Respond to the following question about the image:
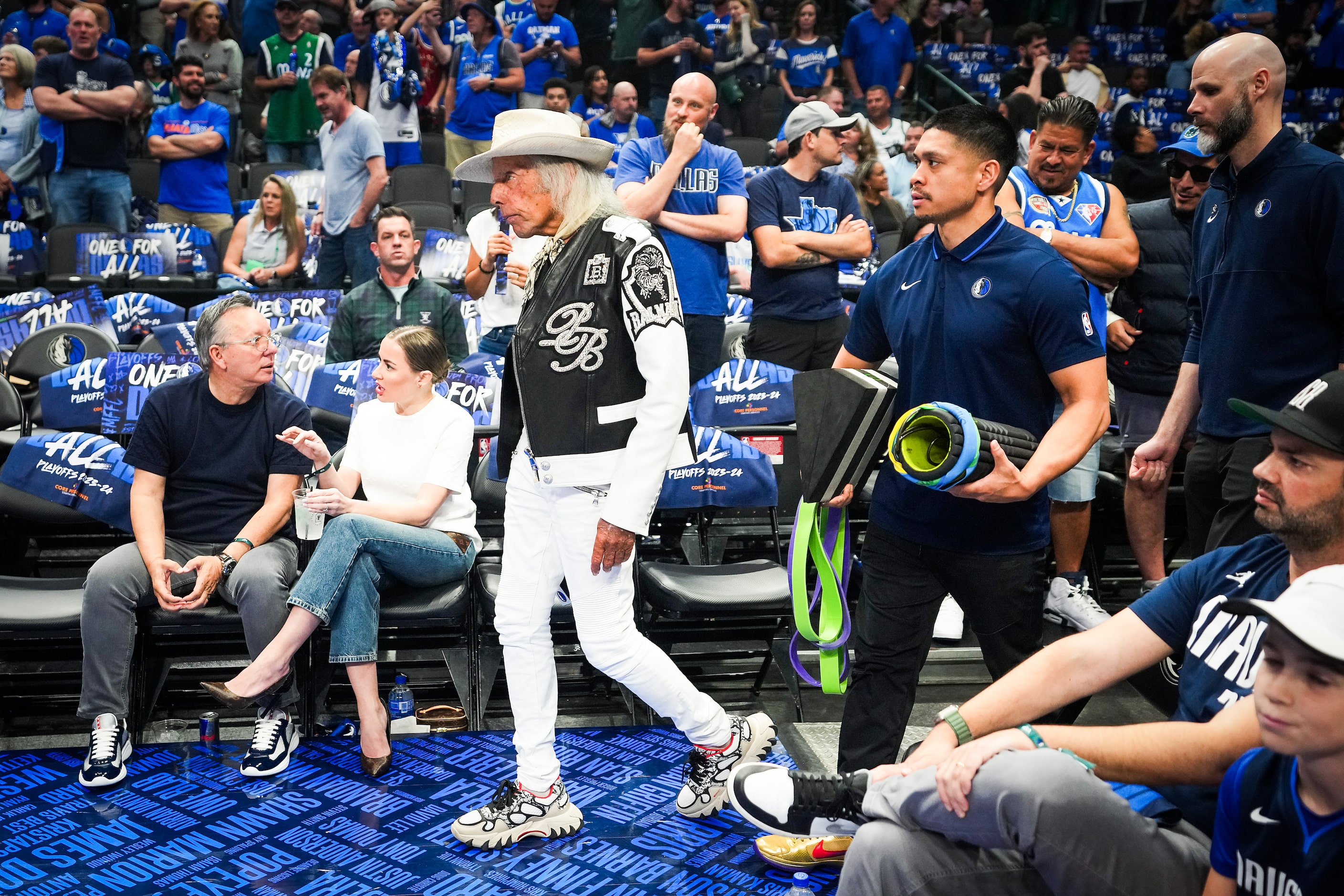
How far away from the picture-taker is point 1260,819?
187 centimetres

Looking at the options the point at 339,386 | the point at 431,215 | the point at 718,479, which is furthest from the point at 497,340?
the point at 431,215

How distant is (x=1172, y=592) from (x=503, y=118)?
6.87 ft

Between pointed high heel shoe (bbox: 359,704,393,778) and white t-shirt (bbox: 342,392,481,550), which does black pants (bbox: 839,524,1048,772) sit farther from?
white t-shirt (bbox: 342,392,481,550)

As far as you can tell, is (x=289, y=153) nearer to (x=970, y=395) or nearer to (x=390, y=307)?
(x=390, y=307)

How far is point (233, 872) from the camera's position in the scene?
10.6 ft

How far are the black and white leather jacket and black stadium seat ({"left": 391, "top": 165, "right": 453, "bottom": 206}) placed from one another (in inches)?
260

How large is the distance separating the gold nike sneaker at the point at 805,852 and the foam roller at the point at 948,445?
39.0 inches

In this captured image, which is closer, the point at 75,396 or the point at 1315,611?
the point at 1315,611

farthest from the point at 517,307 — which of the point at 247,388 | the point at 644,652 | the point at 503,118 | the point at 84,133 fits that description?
the point at 84,133

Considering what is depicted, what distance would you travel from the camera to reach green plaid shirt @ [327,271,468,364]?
5.79 m

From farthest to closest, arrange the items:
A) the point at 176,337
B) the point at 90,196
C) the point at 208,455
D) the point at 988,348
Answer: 1. the point at 90,196
2. the point at 176,337
3. the point at 208,455
4. the point at 988,348

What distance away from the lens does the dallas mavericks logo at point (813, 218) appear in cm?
544

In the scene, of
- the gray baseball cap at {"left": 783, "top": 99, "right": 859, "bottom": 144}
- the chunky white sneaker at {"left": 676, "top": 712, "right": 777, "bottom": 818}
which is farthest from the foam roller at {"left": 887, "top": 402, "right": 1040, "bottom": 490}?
the gray baseball cap at {"left": 783, "top": 99, "right": 859, "bottom": 144}

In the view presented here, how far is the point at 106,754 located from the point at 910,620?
2.49m
